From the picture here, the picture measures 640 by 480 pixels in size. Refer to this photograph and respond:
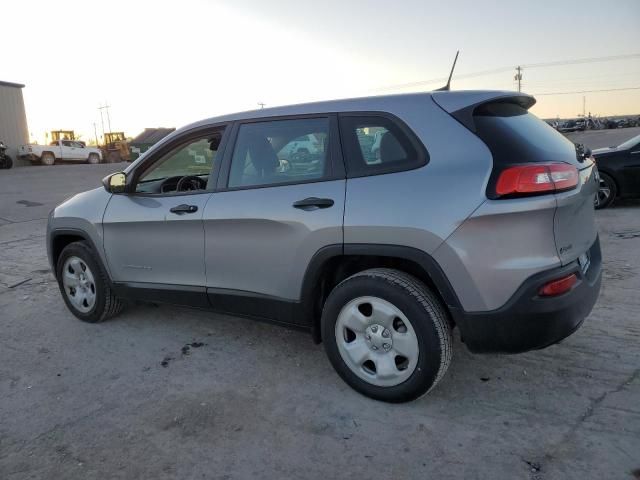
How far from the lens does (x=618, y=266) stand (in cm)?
537

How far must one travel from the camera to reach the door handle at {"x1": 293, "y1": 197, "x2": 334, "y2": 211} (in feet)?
9.77

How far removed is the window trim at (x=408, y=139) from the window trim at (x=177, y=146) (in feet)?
3.12

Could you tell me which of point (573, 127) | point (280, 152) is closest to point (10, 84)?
point (280, 152)

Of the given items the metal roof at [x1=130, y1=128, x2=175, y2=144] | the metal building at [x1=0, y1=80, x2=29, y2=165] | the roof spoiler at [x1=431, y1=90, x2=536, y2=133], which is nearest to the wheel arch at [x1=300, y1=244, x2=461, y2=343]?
the roof spoiler at [x1=431, y1=90, x2=536, y2=133]

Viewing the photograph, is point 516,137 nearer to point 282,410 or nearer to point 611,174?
point 282,410

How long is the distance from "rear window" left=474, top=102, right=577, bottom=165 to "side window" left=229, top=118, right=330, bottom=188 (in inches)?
36.9

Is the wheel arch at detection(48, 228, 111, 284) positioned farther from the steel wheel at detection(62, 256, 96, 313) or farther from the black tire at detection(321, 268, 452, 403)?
the black tire at detection(321, 268, 452, 403)

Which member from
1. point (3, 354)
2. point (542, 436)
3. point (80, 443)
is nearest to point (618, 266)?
point (542, 436)

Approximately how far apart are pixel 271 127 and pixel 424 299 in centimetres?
157

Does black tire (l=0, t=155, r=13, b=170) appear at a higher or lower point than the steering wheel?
higher

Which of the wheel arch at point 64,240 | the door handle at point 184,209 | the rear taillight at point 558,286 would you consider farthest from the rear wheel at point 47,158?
the rear taillight at point 558,286

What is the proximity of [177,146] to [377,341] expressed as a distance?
2188mm

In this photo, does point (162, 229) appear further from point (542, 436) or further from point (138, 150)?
point (138, 150)

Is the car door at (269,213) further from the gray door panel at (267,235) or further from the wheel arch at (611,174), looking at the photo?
the wheel arch at (611,174)
